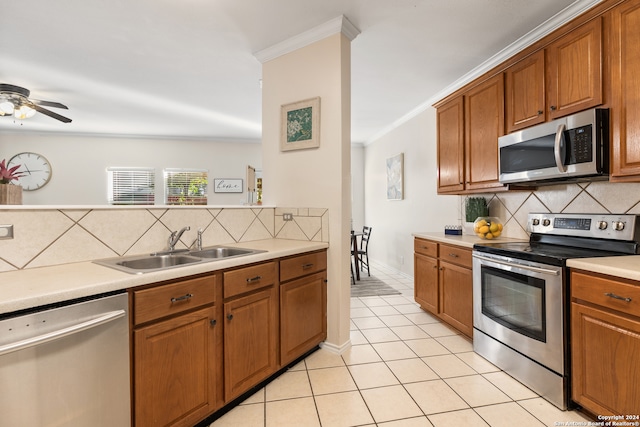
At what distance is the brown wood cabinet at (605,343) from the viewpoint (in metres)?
1.41

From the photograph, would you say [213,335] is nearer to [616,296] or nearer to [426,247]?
[616,296]

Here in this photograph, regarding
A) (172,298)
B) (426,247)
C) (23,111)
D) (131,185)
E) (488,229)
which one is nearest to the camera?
(172,298)

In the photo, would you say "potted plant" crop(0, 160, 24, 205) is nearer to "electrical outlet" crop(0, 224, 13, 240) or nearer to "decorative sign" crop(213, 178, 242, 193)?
"electrical outlet" crop(0, 224, 13, 240)

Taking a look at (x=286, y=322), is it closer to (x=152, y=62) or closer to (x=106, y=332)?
(x=106, y=332)

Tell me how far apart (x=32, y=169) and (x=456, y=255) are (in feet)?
23.9

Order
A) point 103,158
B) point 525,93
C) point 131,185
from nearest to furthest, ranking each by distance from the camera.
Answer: point 525,93 < point 103,158 < point 131,185

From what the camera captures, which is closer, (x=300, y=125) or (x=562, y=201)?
(x=562, y=201)

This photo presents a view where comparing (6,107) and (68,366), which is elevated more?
(6,107)

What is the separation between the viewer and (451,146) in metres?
3.19

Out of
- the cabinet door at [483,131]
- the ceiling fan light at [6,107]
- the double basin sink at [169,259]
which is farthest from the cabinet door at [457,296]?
the ceiling fan light at [6,107]

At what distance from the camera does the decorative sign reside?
657cm

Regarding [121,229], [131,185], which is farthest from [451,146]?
[131,185]

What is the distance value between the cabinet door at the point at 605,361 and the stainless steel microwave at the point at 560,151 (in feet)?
2.86

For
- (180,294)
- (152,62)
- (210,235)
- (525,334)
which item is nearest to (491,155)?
(525,334)
